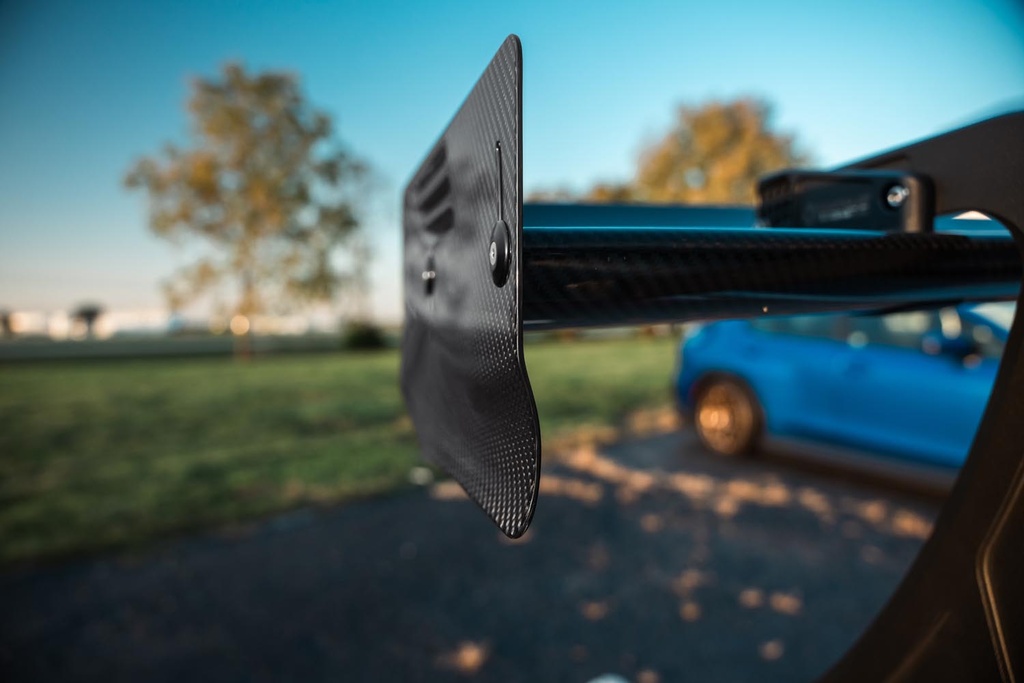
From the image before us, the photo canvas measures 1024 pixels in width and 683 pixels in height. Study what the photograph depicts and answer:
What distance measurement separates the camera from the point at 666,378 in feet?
40.7

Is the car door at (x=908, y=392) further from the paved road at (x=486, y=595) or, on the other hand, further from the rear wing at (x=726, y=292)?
the rear wing at (x=726, y=292)

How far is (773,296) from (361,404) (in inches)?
357

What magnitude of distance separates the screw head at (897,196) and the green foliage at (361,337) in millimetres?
25893

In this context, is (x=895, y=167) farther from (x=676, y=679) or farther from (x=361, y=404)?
(x=361, y=404)

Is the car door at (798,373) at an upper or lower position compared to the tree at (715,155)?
lower

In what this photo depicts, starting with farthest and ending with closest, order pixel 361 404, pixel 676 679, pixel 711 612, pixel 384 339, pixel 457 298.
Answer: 1. pixel 384 339
2. pixel 361 404
3. pixel 711 612
4. pixel 676 679
5. pixel 457 298

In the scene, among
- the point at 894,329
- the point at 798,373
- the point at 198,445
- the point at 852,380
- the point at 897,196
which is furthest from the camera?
the point at 198,445

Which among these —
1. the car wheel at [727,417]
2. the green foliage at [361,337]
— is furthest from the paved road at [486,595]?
the green foliage at [361,337]

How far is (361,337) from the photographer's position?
2594 cm

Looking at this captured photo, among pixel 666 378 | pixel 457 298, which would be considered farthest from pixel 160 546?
pixel 666 378

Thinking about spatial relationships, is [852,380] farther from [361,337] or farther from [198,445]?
[361,337]

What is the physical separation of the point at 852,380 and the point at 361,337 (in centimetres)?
2279

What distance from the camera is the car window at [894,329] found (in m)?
4.59

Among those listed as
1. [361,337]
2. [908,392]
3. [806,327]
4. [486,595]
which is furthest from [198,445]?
[361,337]
